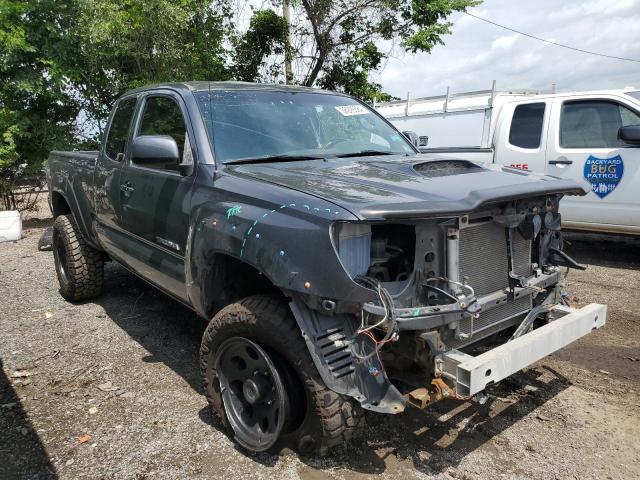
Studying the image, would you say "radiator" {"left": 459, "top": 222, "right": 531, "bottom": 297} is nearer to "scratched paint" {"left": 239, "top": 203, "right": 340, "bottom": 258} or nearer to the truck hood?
the truck hood

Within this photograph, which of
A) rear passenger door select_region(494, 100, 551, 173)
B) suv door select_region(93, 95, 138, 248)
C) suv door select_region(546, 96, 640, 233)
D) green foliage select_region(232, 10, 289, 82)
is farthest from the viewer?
green foliage select_region(232, 10, 289, 82)

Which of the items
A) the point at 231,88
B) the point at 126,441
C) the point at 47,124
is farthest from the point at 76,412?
the point at 47,124

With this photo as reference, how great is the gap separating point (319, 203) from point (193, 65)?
9.97 metres

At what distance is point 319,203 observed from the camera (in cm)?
238

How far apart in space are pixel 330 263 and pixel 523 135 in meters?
5.78

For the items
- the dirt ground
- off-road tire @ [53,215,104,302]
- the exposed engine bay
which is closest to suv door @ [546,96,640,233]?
the dirt ground

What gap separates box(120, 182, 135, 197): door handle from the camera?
12.9ft

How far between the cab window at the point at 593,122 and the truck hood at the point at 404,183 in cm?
381

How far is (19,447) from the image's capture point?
118 inches

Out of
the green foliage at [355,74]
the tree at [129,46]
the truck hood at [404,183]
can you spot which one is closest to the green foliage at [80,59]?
the tree at [129,46]

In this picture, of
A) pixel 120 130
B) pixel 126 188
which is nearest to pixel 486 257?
pixel 126 188

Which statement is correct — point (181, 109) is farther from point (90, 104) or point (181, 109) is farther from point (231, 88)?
point (90, 104)

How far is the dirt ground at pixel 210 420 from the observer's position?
2.72 meters

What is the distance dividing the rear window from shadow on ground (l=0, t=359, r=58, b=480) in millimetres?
6327
